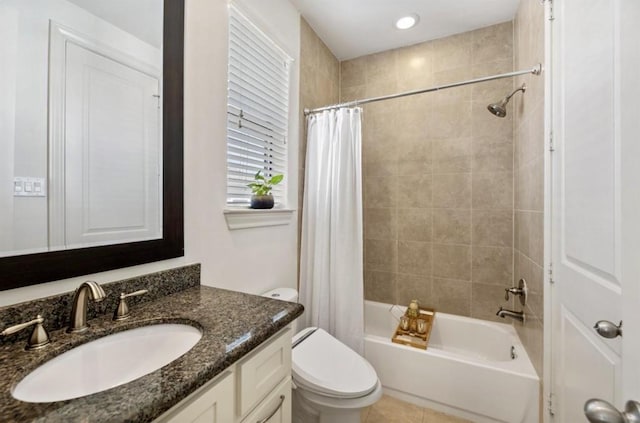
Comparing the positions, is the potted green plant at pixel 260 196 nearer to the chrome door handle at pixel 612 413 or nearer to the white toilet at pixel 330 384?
the white toilet at pixel 330 384

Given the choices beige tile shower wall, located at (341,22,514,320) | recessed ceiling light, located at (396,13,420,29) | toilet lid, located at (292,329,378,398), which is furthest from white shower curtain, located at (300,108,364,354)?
recessed ceiling light, located at (396,13,420,29)

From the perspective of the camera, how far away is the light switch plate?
72 cm

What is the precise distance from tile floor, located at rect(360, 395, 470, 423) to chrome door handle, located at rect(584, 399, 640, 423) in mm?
1510

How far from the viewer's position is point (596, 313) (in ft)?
2.67

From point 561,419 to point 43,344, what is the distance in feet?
5.99

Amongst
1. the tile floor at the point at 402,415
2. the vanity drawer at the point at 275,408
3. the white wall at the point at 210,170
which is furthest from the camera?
the tile floor at the point at 402,415

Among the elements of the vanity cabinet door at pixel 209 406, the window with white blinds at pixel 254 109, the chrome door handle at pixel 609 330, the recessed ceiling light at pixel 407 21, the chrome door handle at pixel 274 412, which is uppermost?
the recessed ceiling light at pixel 407 21

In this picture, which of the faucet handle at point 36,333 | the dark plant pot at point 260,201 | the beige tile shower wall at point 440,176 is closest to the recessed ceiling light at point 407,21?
the beige tile shower wall at point 440,176

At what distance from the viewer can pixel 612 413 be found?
0.45 meters

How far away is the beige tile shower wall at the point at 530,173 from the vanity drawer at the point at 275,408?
1.30 meters

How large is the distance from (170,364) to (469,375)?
171cm

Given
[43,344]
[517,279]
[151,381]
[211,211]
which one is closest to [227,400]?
[151,381]

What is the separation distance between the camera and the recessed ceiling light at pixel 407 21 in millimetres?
2018

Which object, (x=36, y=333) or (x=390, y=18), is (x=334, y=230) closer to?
(x=36, y=333)
